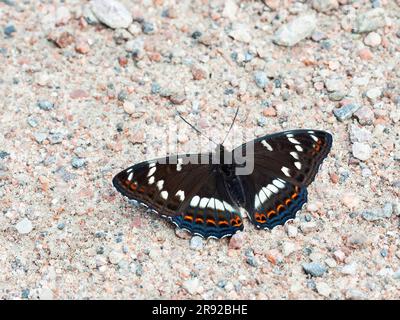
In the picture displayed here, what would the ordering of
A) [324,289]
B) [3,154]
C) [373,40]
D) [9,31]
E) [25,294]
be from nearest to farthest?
[324,289] < [25,294] < [3,154] < [373,40] < [9,31]

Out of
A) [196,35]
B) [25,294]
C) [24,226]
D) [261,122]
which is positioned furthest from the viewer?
[196,35]

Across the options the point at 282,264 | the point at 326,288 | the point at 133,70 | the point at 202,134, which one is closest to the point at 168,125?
the point at 202,134

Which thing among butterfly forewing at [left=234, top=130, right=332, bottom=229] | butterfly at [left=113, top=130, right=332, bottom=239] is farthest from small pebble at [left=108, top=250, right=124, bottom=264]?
butterfly forewing at [left=234, top=130, right=332, bottom=229]

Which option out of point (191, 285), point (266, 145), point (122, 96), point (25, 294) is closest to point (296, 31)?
point (266, 145)

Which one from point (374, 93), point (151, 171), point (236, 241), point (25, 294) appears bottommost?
point (25, 294)

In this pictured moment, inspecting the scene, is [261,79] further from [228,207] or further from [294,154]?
[228,207]

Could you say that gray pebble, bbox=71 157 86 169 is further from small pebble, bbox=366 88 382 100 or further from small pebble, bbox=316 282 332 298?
small pebble, bbox=366 88 382 100

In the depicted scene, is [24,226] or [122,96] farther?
[122,96]
